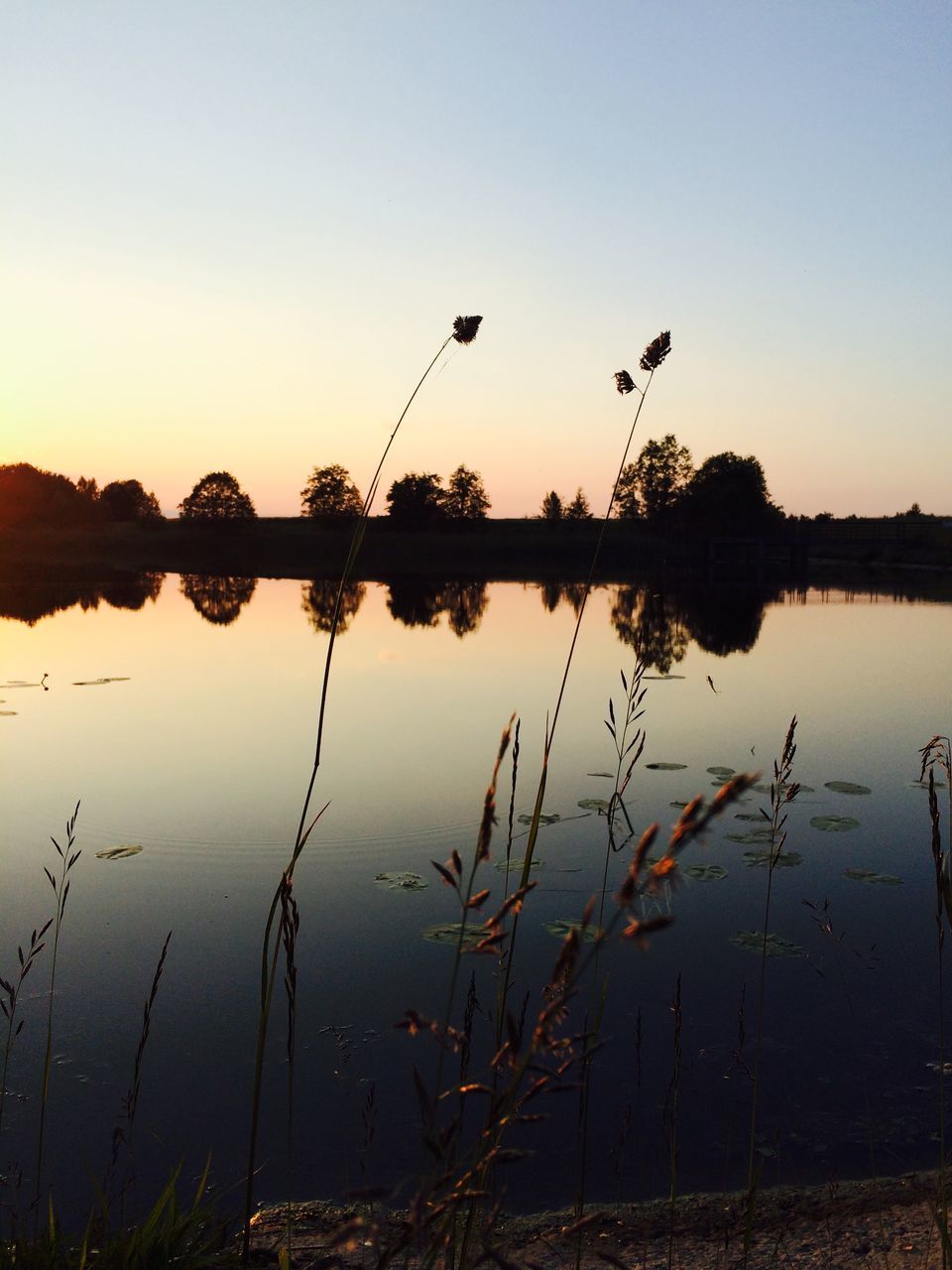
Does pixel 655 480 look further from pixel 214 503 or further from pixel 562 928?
pixel 562 928

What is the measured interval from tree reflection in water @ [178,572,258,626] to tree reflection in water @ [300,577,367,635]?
2.09 metres

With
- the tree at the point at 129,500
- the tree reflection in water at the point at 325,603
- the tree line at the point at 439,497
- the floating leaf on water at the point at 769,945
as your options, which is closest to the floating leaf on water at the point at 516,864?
the floating leaf on water at the point at 769,945

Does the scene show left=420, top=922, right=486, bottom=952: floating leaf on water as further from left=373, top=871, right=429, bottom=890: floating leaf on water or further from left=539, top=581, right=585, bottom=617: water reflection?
left=539, top=581, right=585, bottom=617: water reflection

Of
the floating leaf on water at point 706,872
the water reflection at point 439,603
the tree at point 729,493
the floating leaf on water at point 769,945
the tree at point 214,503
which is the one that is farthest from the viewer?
the tree at point 214,503

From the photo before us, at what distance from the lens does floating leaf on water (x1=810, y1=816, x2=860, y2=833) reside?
7.61 metres

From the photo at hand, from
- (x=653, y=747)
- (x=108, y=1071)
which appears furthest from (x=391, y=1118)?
(x=653, y=747)

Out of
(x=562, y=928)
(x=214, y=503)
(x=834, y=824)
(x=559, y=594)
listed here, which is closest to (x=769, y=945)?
(x=562, y=928)

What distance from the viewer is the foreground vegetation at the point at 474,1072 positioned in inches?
37.1

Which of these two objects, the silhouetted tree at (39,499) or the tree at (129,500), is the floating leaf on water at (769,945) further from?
the tree at (129,500)

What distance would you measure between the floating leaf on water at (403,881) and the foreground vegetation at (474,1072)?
0.41 m

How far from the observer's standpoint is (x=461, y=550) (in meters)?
66.2

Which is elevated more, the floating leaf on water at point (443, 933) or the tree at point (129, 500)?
the tree at point (129, 500)

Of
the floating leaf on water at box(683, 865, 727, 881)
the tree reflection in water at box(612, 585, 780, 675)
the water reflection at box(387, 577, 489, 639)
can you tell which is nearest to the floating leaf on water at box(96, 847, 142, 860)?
the floating leaf on water at box(683, 865, 727, 881)

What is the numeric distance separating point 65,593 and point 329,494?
5527 cm
